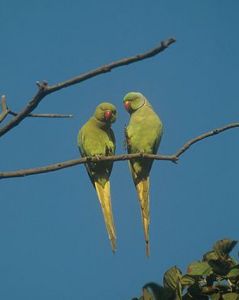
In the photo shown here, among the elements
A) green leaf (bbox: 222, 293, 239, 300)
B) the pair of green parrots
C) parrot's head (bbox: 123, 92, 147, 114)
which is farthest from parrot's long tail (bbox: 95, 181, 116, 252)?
green leaf (bbox: 222, 293, 239, 300)

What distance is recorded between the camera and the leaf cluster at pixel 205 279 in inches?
72.5

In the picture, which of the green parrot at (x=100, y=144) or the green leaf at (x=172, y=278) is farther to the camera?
the green parrot at (x=100, y=144)

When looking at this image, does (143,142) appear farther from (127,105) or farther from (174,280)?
(174,280)

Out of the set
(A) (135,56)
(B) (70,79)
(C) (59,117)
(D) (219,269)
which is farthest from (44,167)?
(D) (219,269)

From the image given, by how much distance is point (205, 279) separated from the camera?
193 cm

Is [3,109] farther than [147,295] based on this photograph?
Yes

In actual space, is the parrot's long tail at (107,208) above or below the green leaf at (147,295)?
above

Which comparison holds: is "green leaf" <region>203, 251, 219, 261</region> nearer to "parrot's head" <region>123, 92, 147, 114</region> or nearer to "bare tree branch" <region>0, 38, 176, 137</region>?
"bare tree branch" <region>0, 38, 176, 137</region>

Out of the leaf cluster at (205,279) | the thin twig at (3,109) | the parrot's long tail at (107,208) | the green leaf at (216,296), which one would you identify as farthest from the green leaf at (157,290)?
the parrot's long tail at (107,208)

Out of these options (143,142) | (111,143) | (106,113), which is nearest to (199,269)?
(143,142)

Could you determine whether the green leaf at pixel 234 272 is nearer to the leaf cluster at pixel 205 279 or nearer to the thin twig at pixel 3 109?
the leaf cluster at pixel 205 279

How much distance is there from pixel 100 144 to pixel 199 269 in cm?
314

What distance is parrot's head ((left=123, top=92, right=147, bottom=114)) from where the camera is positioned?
5.35 metres

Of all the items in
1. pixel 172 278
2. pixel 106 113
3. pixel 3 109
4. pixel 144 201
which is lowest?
pixel 172 278
